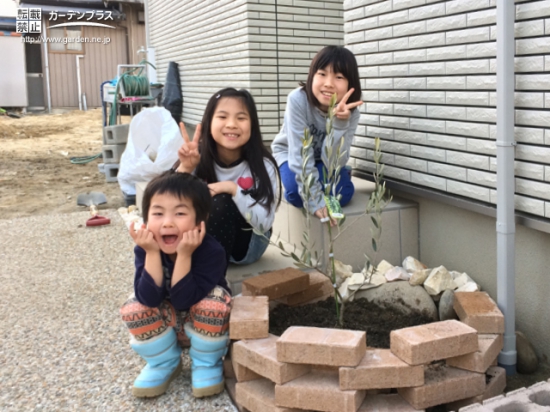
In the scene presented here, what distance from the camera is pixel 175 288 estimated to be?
2281 mm

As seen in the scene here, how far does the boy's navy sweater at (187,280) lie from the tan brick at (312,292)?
0.49m

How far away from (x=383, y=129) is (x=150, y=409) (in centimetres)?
220

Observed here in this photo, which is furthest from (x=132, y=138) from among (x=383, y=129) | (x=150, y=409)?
(x=150, y=409)

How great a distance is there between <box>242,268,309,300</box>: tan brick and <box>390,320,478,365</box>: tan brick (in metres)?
0.72

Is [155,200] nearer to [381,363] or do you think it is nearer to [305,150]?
[305,150]

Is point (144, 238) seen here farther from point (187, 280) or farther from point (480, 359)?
point (480, 359)

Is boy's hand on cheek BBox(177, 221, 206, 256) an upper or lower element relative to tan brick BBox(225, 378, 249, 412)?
upper

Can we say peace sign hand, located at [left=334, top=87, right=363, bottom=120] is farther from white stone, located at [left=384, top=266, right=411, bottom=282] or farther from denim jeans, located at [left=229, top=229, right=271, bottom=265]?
white stone, located at [left=384, top=266, right=411, bottom=282]

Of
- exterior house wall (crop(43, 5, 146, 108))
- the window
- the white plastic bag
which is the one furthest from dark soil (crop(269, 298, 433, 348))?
the window

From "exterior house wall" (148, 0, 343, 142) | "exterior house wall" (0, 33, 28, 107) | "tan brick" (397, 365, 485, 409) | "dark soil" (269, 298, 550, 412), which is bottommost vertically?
"tan brick" (397, 365, 485, 409)

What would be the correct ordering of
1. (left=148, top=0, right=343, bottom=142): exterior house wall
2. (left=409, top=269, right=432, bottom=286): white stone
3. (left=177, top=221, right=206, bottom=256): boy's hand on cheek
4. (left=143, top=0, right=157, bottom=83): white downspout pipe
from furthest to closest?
(left=143, top=0, right=157, bottom=83): white downspout pipe → (left=148, top=0, right=343, bottom=142): exterior house wall → (left=409, top=269, right=432, bottom=286): white stone → (left=177, top=221, right=206, bottom=256): boy's hand on cheek

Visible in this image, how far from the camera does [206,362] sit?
2.44m

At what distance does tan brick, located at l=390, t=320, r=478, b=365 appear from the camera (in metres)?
1.99

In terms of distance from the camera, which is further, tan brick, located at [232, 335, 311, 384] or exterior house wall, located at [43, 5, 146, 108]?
exterior house wall, located at [43, 5, 146, 108]
